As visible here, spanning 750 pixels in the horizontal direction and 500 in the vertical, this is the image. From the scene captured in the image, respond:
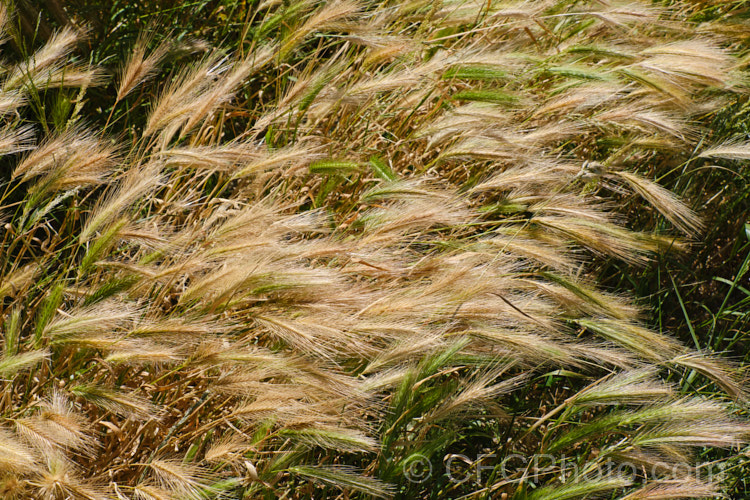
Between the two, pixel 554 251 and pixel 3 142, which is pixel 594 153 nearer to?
pixel 554 251

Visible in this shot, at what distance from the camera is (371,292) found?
1816 mm

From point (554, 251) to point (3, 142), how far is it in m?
1.47

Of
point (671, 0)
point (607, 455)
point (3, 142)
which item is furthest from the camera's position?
point (671, 0)

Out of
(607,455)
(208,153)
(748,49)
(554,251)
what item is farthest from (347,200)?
(748,49)

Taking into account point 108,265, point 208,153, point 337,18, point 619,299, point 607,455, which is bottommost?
point 607,455

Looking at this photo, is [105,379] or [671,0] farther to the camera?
[671,0]

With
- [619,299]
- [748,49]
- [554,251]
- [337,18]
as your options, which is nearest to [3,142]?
[337,18]

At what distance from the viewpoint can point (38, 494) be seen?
4.95 feet

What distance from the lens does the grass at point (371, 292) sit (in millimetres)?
1592

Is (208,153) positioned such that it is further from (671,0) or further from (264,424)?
(671,0)

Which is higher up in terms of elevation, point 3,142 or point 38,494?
point 3,142

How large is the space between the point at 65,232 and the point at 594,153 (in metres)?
1.92

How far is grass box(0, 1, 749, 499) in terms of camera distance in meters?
1.59

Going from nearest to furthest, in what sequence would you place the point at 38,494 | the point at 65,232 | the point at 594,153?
the point at 38,494 → the point at 65,232 → the point at 594,153
